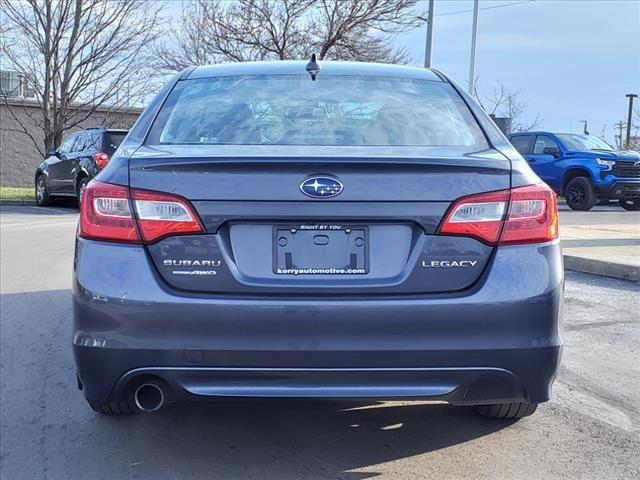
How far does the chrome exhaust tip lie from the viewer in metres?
2.76

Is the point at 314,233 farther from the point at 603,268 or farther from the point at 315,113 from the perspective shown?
the point at 603,268

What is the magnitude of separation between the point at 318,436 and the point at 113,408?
0.97 m

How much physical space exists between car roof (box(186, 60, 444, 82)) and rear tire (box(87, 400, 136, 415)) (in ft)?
5.61

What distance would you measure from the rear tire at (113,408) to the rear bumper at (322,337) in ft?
0.73

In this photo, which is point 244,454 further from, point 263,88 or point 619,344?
point 619,344

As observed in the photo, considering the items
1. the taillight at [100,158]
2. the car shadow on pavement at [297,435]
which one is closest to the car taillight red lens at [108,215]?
the car shadow on pavement at [297,435]

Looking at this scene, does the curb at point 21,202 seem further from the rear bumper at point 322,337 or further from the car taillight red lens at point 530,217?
the car taillight red lens at point 530,217

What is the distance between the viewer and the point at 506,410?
3.46 metres

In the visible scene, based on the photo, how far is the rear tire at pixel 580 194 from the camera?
16125mm

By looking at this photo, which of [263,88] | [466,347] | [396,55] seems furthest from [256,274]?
[396,55]

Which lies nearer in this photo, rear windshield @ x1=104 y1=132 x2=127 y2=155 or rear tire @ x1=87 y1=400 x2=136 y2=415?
rear tire @ x1=87 y1=400 x2=136 y2=415

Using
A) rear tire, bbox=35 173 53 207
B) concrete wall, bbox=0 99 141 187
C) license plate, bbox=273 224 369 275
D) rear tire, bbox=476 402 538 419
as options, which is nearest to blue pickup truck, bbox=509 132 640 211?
rear tire, bbox=35 173 53 207

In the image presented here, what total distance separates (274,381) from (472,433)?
129cm

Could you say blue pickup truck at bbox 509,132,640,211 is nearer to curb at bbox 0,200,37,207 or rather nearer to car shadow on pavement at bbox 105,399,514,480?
curb at bbox 0,200,37,207
